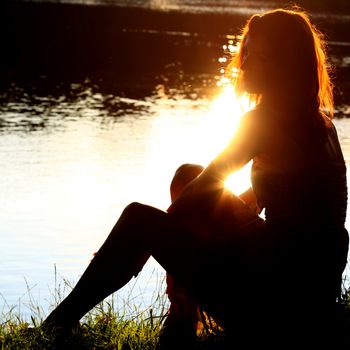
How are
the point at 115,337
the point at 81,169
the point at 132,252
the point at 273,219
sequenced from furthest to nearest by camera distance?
the point at 81,169, the point at 115,337, the point at 132,252, the point at 273,219

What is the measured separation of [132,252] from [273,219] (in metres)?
0.67

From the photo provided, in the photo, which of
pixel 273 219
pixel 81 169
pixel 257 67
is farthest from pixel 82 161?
pixel 273 219

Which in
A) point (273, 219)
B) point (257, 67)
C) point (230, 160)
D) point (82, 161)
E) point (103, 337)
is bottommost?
point (82, 161)

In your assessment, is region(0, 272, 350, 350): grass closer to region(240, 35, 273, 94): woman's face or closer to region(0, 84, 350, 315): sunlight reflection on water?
region(0, 84, 350, 315): sunlight reflection on water

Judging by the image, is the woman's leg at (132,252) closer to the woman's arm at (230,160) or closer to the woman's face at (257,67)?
the woman's arm at (230,160)

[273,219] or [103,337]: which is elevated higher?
[273,219]

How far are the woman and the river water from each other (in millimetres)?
1174

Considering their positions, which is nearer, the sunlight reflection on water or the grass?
the grass

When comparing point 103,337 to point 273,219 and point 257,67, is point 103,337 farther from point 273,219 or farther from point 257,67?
point 257,67

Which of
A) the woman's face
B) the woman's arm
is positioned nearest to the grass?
the woman's arm

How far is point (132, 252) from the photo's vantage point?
13.7ft

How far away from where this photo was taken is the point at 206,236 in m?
4.18

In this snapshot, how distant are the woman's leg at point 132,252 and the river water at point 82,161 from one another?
81 centimetres

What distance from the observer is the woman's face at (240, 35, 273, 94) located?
160 inches
